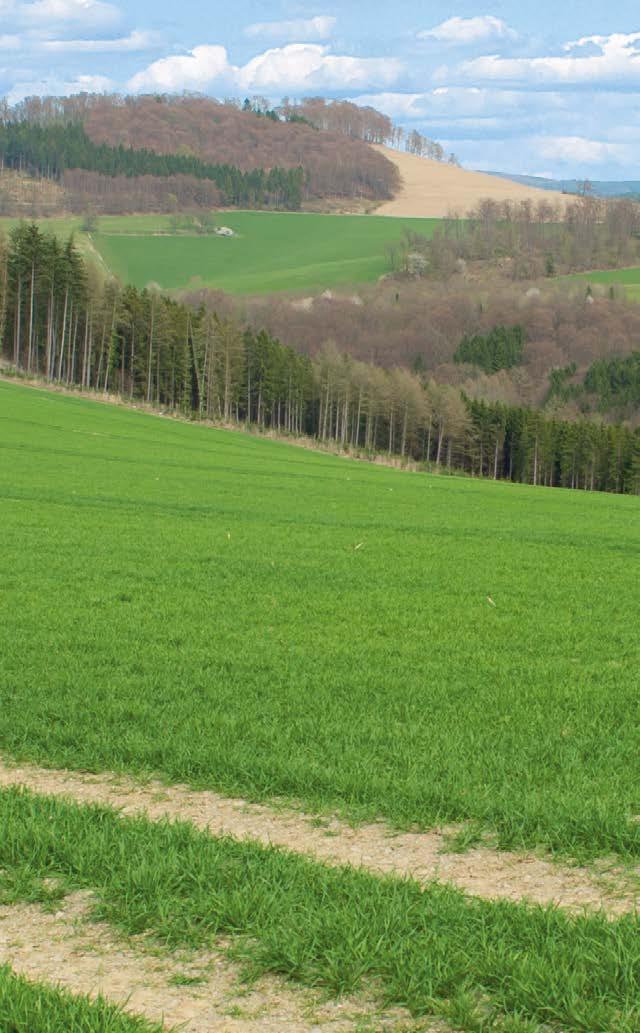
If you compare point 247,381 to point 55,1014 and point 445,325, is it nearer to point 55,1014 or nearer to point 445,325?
point 445,325

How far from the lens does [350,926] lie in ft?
18.1

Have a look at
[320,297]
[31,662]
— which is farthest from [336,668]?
[320,297]

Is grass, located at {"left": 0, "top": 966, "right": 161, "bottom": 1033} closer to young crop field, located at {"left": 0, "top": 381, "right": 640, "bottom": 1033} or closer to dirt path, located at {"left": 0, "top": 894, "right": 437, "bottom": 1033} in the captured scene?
young crop field, located at {"left": 0, "top": 381, "right": 640, "bottom": 1033}

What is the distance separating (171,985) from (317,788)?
9.68 ft

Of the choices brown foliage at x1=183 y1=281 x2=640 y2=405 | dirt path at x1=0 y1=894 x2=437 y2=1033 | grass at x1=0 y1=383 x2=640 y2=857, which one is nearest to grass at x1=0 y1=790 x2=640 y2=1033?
dirt path at x1=0 y1=894 x2=437 y2=1033

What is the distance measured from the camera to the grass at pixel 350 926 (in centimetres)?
495

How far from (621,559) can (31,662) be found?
1455 centimetres

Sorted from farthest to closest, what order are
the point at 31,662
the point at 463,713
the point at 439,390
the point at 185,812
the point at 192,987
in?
the point at 439,390 → the point at 31,662 → the point at 463,713 → the point at 185,812 → the point at 192,987

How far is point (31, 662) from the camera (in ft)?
38.5

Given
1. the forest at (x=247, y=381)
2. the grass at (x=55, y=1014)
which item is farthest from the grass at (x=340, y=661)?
the forest at (x=247, y=381)

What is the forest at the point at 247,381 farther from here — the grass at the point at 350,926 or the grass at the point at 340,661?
the grass at the point at 350,926

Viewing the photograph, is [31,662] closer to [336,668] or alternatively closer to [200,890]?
[336,668]

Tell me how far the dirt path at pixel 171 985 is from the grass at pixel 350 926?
0.12 m

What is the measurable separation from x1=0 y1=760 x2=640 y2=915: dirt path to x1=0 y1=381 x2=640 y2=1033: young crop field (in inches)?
1.1
